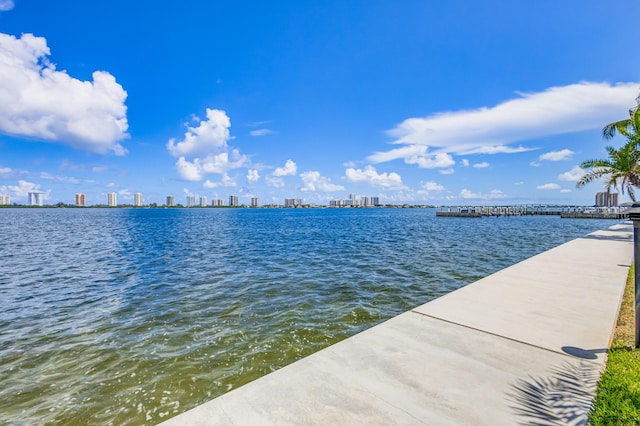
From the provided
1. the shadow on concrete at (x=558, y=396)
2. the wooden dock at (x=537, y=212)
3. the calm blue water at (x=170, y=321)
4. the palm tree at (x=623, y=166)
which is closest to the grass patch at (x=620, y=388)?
the shadow on concrete at (x=558, y=396)

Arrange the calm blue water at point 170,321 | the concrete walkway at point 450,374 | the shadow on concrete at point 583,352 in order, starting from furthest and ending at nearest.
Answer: the calm blue water at point 170,321 < the shadow on concrete at point 583,352 < the concrete walkway at point 450,374

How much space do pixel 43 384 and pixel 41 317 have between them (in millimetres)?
4131

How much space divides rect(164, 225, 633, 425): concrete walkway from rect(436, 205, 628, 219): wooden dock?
232 feet

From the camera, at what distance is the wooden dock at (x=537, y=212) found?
207 feet

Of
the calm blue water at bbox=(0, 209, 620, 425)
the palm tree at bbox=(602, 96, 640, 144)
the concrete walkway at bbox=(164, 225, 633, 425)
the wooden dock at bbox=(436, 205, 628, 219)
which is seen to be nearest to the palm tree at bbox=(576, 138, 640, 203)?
the palm tree at bbox=(602, 96, 640, 144)

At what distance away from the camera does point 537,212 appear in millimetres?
91688

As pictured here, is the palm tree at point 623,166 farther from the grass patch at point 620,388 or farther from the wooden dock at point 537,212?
the wooden dock at point 537,212

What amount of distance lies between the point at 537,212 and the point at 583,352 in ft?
358

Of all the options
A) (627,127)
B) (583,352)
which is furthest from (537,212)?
(583,352)

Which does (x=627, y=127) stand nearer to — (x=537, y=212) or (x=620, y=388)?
(x=620, y=388)

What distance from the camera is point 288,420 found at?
109 inches

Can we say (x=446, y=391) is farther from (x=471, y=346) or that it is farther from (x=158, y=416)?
(x=158, y=416)

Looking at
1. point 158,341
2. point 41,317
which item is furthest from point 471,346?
point 41,317

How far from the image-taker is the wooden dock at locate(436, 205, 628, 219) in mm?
63188
